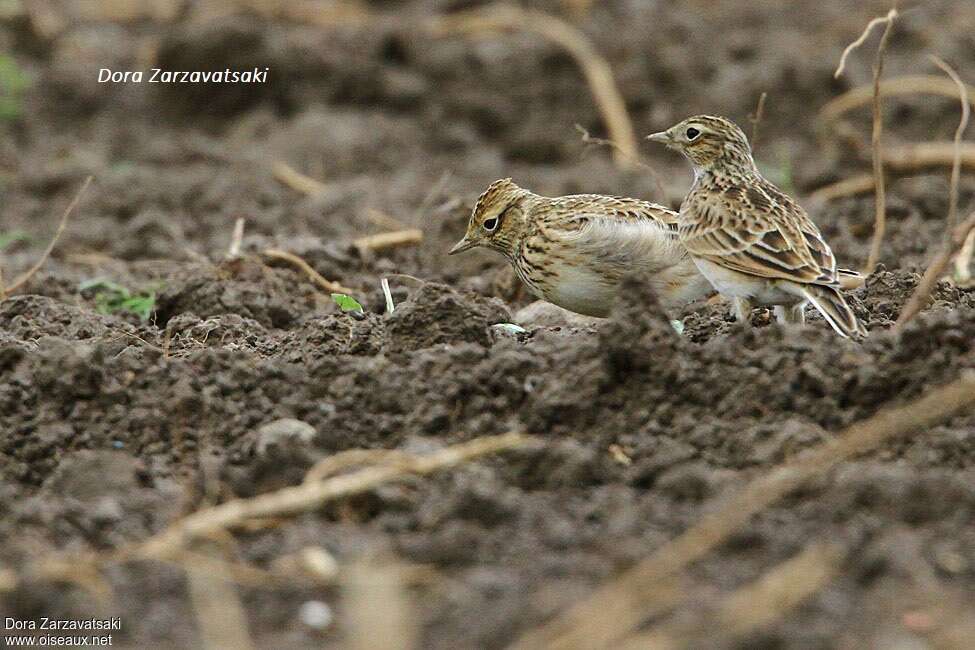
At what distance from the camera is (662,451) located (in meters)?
5.22

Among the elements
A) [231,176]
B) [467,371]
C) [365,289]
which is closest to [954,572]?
[467,371]

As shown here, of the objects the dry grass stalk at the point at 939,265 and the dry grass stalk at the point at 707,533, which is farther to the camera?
the dry grass stalk at the point at 939,265

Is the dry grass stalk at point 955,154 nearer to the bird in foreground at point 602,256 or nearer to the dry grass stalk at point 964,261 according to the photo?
the dry grass stalk at point 964,261

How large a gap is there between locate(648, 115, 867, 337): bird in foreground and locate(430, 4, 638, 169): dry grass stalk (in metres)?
4.75

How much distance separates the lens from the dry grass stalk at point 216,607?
3.90 m

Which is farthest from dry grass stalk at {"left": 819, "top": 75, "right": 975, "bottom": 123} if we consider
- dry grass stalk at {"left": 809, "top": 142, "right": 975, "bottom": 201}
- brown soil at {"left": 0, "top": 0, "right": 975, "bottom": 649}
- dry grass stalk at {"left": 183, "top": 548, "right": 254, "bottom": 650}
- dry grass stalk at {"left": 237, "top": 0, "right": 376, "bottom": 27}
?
dry grass stalk at {"left": 183, "top": 548, "right": 254, "bottom": 650}

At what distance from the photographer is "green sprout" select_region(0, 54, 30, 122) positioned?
12719 millimetres

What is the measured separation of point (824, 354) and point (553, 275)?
1856 millimetres

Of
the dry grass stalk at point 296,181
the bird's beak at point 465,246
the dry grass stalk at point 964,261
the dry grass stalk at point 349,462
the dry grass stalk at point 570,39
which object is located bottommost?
the dry grass stalk at point 349,462

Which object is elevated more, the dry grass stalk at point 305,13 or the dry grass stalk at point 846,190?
the dry grass stalk at point 305,13

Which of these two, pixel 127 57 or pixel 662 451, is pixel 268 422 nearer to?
pixel 662 451

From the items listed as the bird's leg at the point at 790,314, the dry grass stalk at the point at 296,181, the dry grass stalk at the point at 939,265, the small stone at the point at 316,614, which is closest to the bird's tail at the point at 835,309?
the dry grass stalk at the point at 939,265

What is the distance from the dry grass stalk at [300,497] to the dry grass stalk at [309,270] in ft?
11.1

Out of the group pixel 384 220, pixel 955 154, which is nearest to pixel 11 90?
pixel 384 220
